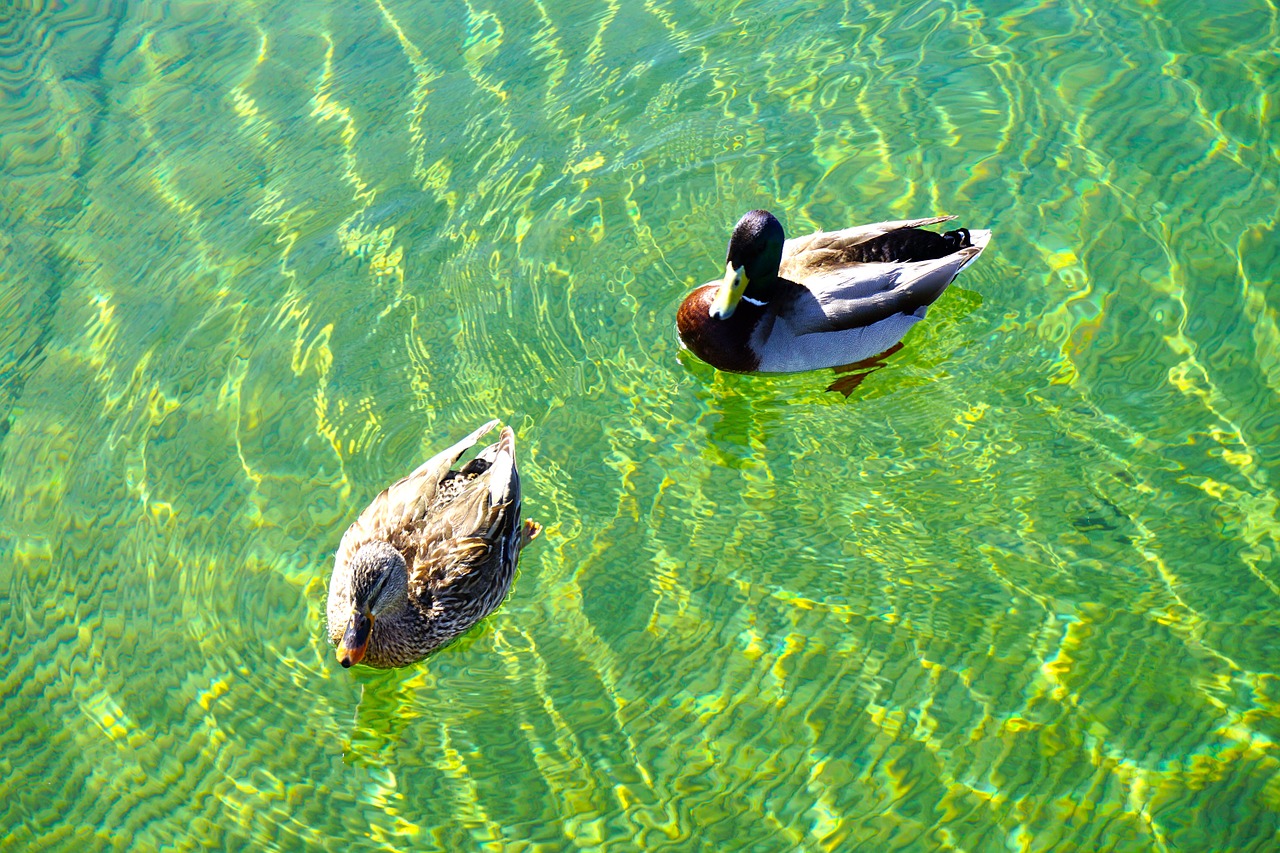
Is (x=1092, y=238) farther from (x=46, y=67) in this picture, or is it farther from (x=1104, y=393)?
(x=46, y=67)

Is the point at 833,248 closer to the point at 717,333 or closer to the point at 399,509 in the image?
the point at 717,333

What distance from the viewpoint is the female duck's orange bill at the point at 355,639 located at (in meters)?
4.55

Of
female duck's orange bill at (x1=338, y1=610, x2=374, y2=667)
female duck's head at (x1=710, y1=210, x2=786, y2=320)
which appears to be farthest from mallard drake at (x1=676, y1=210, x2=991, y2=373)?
female duck's orange bill at (x1=338, y1=610, x2=374, y2=667)

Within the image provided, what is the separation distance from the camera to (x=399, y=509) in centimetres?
500

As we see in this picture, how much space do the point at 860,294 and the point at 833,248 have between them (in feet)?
1.12

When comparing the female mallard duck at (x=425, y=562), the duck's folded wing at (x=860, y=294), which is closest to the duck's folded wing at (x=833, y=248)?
the duck's folded wing at (x=860, y=294)

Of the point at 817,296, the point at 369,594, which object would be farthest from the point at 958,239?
the point at 369,594

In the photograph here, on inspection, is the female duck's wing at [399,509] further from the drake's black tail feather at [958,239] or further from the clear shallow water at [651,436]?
the drake's black tail feather at [958,239]

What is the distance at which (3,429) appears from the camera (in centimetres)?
620

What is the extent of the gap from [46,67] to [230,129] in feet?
6.38

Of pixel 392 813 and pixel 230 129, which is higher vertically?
pixel 230 129

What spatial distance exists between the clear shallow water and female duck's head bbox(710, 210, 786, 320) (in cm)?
49

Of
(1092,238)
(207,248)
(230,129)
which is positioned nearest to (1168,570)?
(1092,238)

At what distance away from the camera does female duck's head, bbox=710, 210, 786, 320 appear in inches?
220
